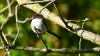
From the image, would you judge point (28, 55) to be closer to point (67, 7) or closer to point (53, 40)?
point (53, 40)

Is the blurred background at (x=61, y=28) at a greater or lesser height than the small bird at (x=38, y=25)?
lesser

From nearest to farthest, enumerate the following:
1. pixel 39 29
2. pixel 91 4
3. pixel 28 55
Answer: pixel 39 29
pixel 28 55
pixel 91 4

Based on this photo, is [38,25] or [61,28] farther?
[61,28]

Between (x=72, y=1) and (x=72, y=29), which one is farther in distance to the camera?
(x=72, y=1)

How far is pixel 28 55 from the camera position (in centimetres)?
332

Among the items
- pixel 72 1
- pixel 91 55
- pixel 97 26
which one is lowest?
pixel 91 55

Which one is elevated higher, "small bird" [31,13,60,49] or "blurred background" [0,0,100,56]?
"small bird" [31,13,60,49]

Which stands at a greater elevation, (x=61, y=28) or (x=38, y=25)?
(x=38, y=25)

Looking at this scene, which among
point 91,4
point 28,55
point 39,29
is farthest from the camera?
point 91,4

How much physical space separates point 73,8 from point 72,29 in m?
1.37

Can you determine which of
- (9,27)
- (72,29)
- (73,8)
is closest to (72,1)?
(73,8)

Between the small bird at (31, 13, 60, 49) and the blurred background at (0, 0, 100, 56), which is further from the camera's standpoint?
the blurred background at (0, 0, 100, 56)

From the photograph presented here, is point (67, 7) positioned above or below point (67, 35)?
above

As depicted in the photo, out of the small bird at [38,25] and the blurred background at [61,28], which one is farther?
the blurred background at [61,28]
